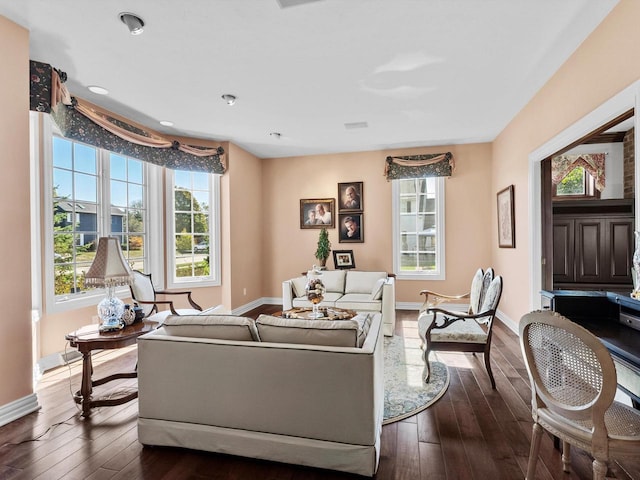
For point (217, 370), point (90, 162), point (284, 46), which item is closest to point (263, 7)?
point (284, 46)

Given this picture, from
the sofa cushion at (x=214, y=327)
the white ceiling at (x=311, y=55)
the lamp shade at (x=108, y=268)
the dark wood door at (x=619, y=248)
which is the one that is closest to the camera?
the sofa cushion at (x=214, y=327)

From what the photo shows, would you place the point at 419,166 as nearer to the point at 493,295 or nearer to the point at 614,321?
the point at 493,295

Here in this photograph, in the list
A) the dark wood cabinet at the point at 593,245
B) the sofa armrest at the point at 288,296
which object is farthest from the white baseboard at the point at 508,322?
the sofa armrest at the point at 288,296

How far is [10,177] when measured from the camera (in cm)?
237

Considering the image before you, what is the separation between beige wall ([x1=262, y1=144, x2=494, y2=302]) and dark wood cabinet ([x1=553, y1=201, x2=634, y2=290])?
41.4 inches

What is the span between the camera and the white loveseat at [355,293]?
166 inches

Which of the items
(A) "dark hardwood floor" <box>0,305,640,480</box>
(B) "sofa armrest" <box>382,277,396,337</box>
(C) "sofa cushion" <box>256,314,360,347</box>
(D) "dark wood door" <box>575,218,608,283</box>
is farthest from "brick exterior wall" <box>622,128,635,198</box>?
(C) "sofa cushion" <box>256,314,360,347</box>

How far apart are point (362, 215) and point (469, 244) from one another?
1923mm

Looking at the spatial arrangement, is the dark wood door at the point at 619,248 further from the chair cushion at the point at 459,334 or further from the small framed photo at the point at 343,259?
the small framed photo at the point at 343,259

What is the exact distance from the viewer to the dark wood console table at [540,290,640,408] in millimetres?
1553

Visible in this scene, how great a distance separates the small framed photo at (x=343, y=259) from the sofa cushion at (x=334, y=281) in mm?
725

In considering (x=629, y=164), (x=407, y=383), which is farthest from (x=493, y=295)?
(x=629, y=164)

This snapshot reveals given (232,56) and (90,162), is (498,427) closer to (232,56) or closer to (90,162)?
(232,56)

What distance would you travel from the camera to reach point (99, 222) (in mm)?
3902
